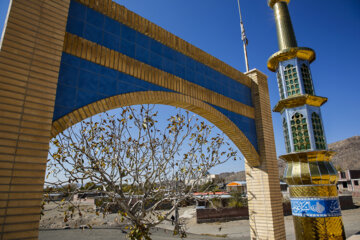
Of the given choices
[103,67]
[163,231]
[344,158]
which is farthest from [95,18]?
[344,158]

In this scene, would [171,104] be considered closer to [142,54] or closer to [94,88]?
[142,54]

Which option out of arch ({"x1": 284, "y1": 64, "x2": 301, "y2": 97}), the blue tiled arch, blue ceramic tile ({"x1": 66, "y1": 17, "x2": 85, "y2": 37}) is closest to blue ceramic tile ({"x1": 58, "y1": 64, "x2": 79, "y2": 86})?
the blue tiled arch

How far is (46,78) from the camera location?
8.80ft

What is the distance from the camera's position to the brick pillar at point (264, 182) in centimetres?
555

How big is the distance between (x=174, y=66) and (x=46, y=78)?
2.56 metres

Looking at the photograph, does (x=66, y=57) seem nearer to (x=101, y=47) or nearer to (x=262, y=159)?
(x=101, y=47)

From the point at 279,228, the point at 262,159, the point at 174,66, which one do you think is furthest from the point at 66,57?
the point at 279,228

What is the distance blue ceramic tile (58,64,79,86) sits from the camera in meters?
3.06

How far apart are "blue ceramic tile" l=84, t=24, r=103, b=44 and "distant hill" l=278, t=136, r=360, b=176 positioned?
233 feet

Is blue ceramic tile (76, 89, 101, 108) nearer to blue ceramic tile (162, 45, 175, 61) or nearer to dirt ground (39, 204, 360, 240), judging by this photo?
blue ceramic tile (162, 45, 175, 61)

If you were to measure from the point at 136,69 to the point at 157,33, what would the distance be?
1.04 meters

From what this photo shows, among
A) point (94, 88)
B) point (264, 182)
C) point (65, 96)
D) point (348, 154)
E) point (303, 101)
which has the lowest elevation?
point (264, 182)

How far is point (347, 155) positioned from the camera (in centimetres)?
7938

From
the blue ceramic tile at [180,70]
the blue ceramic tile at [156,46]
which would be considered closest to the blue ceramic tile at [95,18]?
the blue ceramic tile at [156,46]
